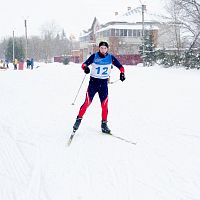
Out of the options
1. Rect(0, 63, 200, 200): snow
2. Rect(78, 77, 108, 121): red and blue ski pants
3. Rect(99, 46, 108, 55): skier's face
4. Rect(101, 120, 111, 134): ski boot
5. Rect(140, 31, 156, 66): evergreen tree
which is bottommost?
Rect(0, 63, 200, 200): snow

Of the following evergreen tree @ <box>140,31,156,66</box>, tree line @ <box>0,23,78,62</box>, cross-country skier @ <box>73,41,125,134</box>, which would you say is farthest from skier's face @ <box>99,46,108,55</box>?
tree line @ <box>0,23,78,62</box>

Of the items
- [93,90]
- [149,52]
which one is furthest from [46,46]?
[93,90]

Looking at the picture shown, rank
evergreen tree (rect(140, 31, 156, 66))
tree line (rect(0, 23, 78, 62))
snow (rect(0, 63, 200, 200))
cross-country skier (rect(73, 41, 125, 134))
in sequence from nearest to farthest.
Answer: snow (rect(0, 63, 200, 200)) → cross-country skier (rect(73, 41, 125, 134)) → evergreen tree (rect(140, 31, 156, 66)) → tree line (rect(0, 23, 78, 62))

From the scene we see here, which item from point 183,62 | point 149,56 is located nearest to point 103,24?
point 149,56

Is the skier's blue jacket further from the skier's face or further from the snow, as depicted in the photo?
the snow

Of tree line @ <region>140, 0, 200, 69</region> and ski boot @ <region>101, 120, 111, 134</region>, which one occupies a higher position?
tree line @ <region>140, 0, 200, 69</region>

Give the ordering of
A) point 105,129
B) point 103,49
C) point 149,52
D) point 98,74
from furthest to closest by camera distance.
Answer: point 149,52 < point 105,129 < point 98,74 < point 103,49

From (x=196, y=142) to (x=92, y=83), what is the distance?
2.31m

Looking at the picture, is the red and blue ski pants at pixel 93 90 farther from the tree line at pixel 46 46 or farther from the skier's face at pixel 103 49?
the tree line at pixel 46 46

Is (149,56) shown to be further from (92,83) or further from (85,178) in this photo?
(85,178)

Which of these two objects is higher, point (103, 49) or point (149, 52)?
point (149, 52)

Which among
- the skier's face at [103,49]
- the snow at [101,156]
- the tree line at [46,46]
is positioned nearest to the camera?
the snow at [101,156]

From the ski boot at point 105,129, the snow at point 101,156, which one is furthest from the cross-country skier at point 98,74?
the snow at point 101,156

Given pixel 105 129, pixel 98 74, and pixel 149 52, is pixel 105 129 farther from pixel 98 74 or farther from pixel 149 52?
pixel 149 52
